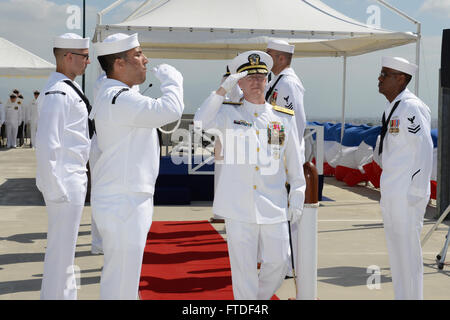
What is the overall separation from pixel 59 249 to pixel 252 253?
4.30 feet

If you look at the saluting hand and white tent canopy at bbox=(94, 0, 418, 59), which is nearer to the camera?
the saluting hand

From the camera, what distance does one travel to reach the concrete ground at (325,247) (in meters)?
5.93

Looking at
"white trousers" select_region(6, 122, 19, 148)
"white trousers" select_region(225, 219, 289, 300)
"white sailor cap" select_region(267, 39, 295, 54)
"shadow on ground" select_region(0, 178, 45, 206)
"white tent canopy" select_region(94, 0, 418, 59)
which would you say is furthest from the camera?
"white trousers" select_region(6, 122, 19, 148)

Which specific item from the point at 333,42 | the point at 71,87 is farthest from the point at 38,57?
the point at 71,87

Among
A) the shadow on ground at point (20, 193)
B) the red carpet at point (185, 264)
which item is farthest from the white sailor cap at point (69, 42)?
the shadow on ground at point (20, 193)

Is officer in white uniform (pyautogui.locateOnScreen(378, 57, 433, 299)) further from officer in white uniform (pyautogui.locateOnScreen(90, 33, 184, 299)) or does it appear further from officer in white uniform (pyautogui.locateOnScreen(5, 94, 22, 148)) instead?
officer in white uniform (pyautogui.locateOnScreen(5, 94, 22, 148))

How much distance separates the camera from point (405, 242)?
4.63 meters

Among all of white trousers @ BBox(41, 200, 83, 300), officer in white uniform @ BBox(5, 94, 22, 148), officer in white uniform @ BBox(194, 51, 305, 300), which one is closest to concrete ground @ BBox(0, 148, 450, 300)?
white trousers @ BBox(41, 200, 83, 300)

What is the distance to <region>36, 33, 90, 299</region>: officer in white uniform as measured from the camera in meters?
4.28

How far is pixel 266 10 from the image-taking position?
39.3 ft

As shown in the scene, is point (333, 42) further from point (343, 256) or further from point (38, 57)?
point (38, 57)

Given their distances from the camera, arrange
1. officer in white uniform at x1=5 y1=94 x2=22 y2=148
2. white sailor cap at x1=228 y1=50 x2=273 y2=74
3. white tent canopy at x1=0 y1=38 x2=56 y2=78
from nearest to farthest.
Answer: white sailor cap at x1=228 y1=50 x2=273 y2=74 < white tent canopy at x1=0 y1=38 x2=56 y2=78 < officer in white uniform at x1=5 y1=94 x2=22 y2=148

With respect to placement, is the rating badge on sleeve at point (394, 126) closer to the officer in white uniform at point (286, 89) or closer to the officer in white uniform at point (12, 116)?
the officer in white uniform at point (286, 89)

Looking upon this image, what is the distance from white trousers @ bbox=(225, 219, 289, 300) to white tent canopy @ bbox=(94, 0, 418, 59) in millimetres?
7083
